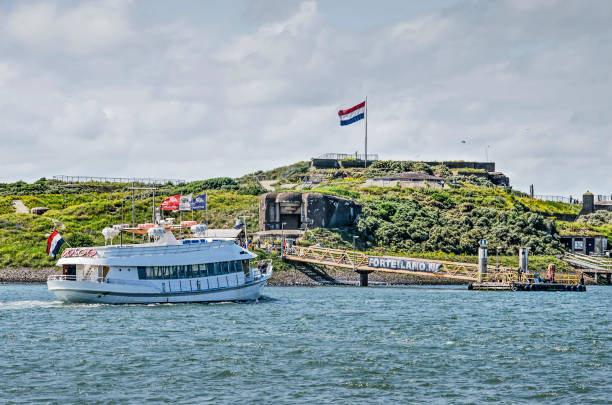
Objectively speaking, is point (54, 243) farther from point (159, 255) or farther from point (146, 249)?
point (159, 255)

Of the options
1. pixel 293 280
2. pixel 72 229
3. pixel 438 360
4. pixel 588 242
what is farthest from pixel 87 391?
pixel 588 242

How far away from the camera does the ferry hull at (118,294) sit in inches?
2057

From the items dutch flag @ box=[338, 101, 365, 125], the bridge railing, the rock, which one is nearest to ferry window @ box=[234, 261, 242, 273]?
the bridge railing

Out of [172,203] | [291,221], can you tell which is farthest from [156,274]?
[291,221]

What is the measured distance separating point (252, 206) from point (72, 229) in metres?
24.3

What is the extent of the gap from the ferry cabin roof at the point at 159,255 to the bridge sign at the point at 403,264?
20.8 m

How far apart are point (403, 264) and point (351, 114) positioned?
47148 millimetres

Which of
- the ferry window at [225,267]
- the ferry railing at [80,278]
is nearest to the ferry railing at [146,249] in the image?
the ferry window at [225,267]

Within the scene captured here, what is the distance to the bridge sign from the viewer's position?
75125 mm

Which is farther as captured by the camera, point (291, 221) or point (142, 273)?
point (291, 221)

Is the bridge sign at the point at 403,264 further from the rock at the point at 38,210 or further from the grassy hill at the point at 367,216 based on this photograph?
the rock at the point at 38,210

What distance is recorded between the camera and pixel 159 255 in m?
54.6

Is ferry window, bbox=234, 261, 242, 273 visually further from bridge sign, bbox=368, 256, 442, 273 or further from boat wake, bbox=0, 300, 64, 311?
bridge sign, bbox=368, 256, 442, 273

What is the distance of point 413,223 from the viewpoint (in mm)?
100562
